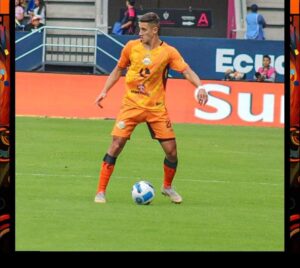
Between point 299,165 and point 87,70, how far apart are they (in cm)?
2528

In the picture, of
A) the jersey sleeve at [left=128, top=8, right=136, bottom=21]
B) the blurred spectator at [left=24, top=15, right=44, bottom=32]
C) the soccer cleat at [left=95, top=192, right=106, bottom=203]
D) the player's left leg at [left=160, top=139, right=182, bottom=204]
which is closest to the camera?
the soccer cleat at [left=95, top=192, right=106, bottom=203]

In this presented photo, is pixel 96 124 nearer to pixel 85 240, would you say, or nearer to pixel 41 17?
pixel 41 17

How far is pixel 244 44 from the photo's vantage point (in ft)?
102

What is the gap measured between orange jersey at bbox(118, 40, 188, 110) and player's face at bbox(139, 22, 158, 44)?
112mm

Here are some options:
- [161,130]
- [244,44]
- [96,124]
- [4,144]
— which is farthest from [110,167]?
[244,44]

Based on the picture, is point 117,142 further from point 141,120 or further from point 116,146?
point 141,120

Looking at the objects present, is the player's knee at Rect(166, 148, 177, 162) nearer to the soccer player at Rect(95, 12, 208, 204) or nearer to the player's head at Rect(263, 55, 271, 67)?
the soccer player at Rect(95, 12, 208, 204)

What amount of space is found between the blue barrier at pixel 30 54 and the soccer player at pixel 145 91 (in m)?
17.9

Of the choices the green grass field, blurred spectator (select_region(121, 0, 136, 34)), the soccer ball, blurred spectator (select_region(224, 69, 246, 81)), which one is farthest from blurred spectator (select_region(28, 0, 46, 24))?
the soccer ball

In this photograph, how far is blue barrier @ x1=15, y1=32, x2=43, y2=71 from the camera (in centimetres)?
3109

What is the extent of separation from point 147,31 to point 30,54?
18.7 meters

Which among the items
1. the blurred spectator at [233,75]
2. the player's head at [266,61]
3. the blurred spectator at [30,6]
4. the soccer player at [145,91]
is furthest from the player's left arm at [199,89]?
the blurred spectator at [30,6]

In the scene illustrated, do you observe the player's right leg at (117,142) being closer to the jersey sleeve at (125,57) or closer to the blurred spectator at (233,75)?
the jersey sleeve at (125,57)

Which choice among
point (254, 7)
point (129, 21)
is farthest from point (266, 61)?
point (129, 21)
